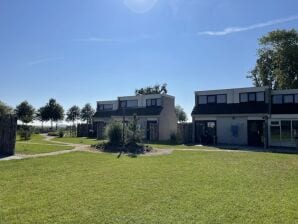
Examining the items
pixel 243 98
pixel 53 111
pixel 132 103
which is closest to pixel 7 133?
pixel 243 98

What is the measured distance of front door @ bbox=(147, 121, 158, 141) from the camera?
38812 millimetres

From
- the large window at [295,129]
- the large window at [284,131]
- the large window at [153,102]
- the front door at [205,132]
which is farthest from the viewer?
the large window at [153,102]

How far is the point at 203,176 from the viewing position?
39.1 ft

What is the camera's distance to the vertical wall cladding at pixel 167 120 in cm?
3947

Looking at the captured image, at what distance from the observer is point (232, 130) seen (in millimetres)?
32469

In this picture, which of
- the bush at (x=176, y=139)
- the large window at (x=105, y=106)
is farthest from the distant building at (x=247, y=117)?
the large window at (x=105, y=106)

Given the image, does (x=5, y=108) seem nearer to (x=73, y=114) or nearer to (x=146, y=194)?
(x=73, y=114)

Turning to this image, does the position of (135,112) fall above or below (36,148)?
above

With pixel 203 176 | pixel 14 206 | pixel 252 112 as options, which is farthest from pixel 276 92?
pixel 14 206

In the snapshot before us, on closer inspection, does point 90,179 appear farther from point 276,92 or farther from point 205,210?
point 276,92

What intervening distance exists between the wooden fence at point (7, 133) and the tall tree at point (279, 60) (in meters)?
36.7

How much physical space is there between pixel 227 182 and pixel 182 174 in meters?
2.06

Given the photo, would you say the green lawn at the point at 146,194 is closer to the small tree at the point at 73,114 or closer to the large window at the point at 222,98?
the large window at the point at 222,98

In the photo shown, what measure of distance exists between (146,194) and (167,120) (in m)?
32.2
